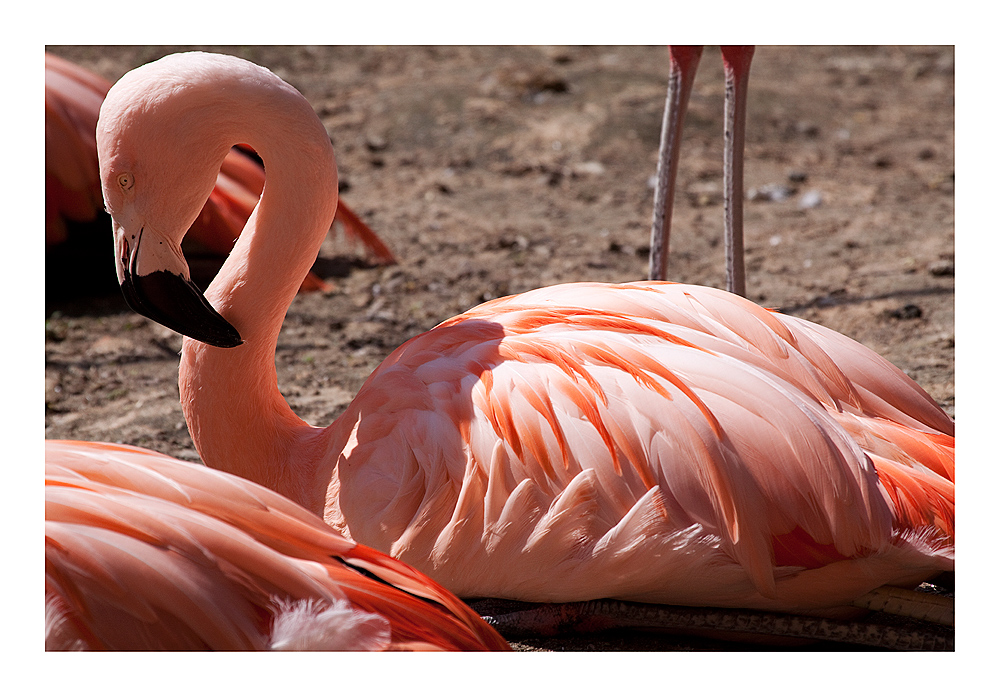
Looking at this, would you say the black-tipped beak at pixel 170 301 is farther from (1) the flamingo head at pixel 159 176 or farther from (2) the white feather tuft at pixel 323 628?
(2) the white feather tuft at pixel 323 628

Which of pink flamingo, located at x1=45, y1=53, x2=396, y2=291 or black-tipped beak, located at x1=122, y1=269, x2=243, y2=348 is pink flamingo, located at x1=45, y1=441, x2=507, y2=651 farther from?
pink flamingo, located at x1=45, y1=53, x2=396, y2=291

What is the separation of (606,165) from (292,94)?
12.1 ft

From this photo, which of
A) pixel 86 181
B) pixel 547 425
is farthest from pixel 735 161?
pixel 86 181

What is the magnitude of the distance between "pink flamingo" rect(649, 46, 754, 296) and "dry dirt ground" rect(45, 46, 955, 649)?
2.68 feet

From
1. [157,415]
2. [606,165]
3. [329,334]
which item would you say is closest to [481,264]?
[329,334]

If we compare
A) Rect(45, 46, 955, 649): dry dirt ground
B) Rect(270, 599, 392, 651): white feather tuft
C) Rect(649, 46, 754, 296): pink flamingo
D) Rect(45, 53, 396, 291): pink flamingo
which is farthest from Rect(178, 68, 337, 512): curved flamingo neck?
Rect(45, 53, 396, 291): pink flamingo

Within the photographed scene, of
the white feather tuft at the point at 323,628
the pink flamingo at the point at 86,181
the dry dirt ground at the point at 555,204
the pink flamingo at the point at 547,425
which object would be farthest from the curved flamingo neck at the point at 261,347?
the pink flamingo at the point at 86,181

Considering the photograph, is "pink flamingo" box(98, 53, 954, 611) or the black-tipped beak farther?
the black-tipped beak

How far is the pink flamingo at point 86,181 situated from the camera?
4438 millimetres

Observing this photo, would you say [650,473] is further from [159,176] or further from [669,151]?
[669,151]

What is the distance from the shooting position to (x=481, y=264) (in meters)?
4.82

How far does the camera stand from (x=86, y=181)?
14.8ft

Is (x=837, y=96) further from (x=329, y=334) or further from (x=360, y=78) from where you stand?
(x=329, y=334)

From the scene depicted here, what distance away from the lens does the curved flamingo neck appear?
2.39 meters
